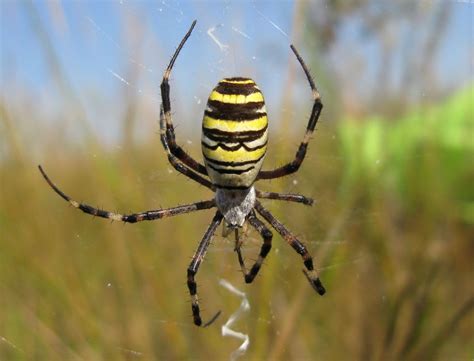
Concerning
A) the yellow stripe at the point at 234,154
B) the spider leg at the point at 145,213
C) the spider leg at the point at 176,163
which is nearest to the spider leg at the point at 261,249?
the spider leg at the point at 145,213

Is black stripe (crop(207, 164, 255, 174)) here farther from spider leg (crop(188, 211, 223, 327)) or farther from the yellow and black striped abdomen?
spider leg (crop(188, 211, 223, 327))

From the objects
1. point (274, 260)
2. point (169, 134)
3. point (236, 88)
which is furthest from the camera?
point (274, 260)

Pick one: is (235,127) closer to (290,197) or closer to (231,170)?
(231,170)

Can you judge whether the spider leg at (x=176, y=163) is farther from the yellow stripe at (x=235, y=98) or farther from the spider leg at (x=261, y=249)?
the yellow stripe at (x=235, y=98)

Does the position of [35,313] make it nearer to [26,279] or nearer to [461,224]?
[26,279]

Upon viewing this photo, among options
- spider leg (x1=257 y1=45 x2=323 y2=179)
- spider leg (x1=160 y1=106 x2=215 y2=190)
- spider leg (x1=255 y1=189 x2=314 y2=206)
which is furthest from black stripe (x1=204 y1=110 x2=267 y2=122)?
spider leg (x1=255 y1=189 x2=314 y2=206)

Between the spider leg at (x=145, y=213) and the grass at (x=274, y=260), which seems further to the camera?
the grass at (x=274, y=260)

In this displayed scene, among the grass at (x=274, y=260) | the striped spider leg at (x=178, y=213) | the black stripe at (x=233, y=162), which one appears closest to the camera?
the black stripe at (x=233, y=162)

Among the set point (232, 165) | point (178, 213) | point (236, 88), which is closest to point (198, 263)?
point (178, 213)
